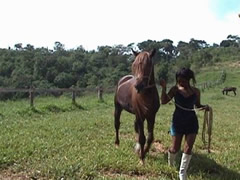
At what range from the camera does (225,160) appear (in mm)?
6512

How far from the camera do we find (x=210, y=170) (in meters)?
5.93

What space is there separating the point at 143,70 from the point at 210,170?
2.03 metres

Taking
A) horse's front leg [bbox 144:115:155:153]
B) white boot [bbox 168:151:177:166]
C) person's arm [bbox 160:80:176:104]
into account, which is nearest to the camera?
person's arm [bbox 160:80:176:104]

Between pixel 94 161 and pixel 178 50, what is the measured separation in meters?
97.9

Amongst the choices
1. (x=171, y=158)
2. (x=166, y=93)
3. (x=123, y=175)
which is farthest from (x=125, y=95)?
(x=123, y=175)

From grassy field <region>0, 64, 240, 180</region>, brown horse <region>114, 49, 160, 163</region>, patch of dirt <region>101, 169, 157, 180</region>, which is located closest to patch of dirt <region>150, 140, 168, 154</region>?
grassy field <region>0, 64, 240, 180</region>

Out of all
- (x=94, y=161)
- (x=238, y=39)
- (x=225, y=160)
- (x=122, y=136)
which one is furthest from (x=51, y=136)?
(x=238, y=39)

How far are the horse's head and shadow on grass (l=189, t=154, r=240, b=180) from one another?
161 cm

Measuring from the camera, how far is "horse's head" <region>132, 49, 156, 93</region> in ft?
18.3

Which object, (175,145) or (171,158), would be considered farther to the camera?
(171,158)

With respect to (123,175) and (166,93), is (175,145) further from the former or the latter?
(123,175)

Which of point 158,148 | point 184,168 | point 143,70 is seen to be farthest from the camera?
point 158,148

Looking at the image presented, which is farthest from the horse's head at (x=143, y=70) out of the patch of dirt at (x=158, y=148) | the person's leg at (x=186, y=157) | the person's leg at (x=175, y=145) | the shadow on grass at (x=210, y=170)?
the patch of dirt at (x=158, y=148)

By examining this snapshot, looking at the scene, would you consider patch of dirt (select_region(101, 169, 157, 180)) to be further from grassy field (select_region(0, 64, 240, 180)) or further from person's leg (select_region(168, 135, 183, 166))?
person's leg (select_region(168, 135, 183, 166))
